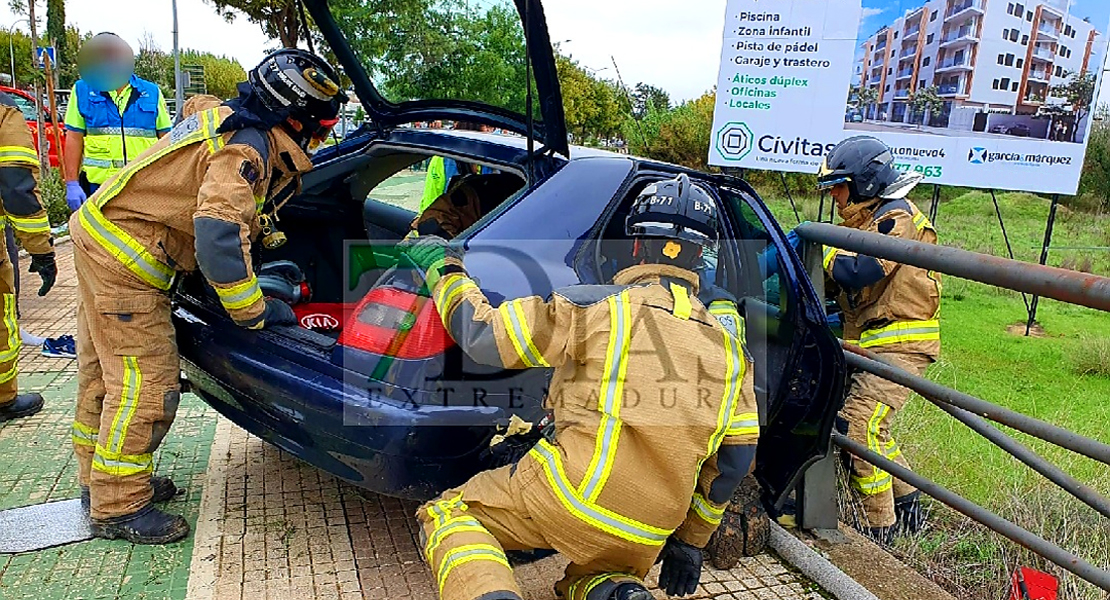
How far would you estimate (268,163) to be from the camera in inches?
107

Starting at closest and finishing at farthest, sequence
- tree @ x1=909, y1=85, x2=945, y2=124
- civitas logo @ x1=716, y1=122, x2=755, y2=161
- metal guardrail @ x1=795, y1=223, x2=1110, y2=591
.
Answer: metal guardrail @ x1=795, y1=223, x2=1110, y2=591 < tree @ x1=909, y1=85, x2=945, y2=124 < civitas logo @ x1=716, y1=122, x2=755, y2=161

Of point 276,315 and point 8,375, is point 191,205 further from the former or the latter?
point 8,375

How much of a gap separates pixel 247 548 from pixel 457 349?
47.0 inches

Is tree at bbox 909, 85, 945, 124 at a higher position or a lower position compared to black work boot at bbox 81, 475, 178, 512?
higher

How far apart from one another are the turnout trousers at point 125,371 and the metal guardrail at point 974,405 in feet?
7.93

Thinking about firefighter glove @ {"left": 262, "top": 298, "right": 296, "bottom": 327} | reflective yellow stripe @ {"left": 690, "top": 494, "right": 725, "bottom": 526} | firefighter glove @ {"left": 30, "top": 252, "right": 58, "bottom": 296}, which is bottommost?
reflective yellow stripe @ {"left": 690, "top": 494, "right": 725, "bottom": 526}

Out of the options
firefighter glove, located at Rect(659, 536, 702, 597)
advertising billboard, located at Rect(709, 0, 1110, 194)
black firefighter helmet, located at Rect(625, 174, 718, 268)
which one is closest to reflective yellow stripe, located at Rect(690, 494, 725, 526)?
firefighter glove, located at Rect(659, 536, 702, 597)

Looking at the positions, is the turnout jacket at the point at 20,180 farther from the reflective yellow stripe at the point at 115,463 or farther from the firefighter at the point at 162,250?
the reflective yellow stripe at the point at 115,463

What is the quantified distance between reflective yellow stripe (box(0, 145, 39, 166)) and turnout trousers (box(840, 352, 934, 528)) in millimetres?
4036

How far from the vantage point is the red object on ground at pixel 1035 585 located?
2730 millimetres

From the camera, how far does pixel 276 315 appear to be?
2785 millimetres

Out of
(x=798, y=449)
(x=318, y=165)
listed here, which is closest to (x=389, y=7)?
(x=318, y=165)

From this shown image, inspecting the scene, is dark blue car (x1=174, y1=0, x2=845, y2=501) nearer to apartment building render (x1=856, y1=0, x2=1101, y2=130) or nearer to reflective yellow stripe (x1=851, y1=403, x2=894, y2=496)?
reflective yellow stripe (x1=851, y1=403, x2=894, y2=496)

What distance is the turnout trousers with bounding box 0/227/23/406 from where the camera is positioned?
12.7 feet
